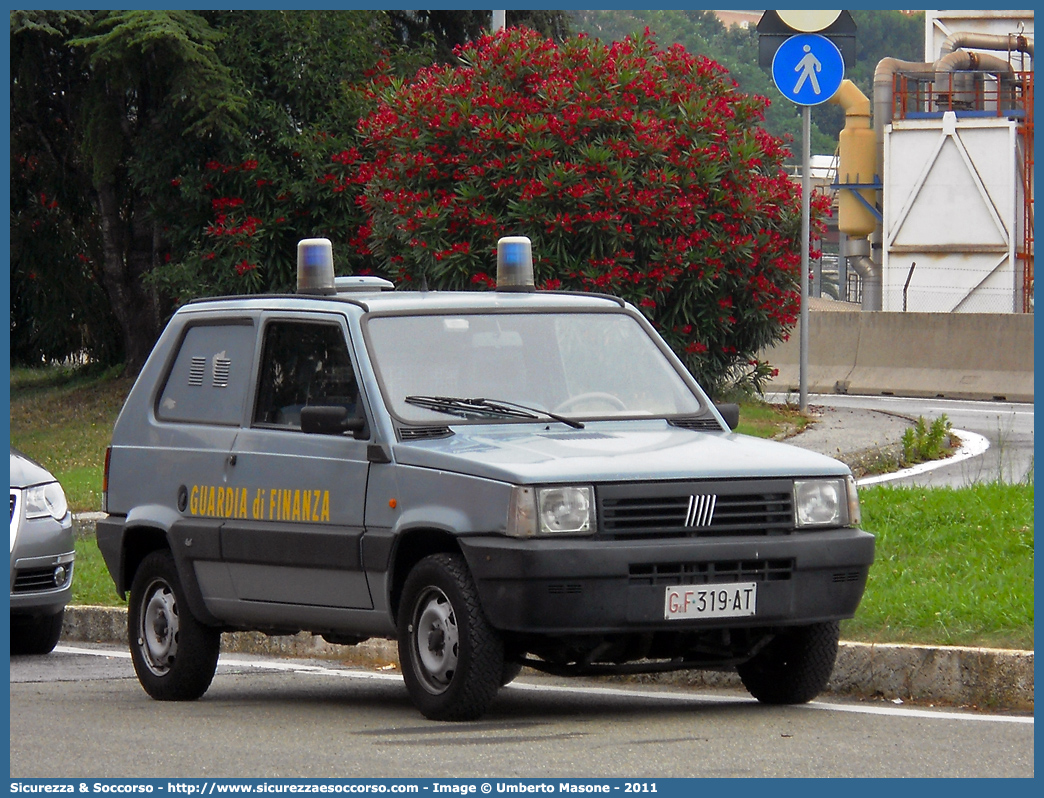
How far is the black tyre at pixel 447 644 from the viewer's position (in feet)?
22.3

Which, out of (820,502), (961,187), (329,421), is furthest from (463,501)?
(961,187)

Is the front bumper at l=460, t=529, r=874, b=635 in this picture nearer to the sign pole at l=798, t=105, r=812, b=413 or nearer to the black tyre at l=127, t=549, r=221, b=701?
the black tyre at l=127, t=549, r=221, b=701

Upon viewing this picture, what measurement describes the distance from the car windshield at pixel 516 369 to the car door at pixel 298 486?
8.6 inches

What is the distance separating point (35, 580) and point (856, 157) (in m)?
49.6

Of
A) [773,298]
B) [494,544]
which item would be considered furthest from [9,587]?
[773,298]

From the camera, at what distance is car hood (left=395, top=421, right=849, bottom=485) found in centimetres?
677

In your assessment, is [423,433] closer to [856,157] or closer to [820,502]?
[820,502]

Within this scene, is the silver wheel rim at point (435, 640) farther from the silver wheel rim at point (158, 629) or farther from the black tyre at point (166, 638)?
the silver wheel rim at point (158, 629)

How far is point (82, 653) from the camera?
418 inches

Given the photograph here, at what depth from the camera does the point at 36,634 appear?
34.4 feet

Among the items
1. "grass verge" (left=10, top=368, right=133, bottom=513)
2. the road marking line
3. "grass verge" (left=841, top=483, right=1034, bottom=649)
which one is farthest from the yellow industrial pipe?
the road marking line

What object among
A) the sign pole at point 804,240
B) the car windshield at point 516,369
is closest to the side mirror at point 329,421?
the car windshield at point 516,369

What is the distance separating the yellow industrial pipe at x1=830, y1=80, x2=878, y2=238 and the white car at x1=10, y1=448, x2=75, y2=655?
161 ft

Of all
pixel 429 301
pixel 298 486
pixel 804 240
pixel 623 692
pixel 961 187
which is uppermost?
pixel 961 187
